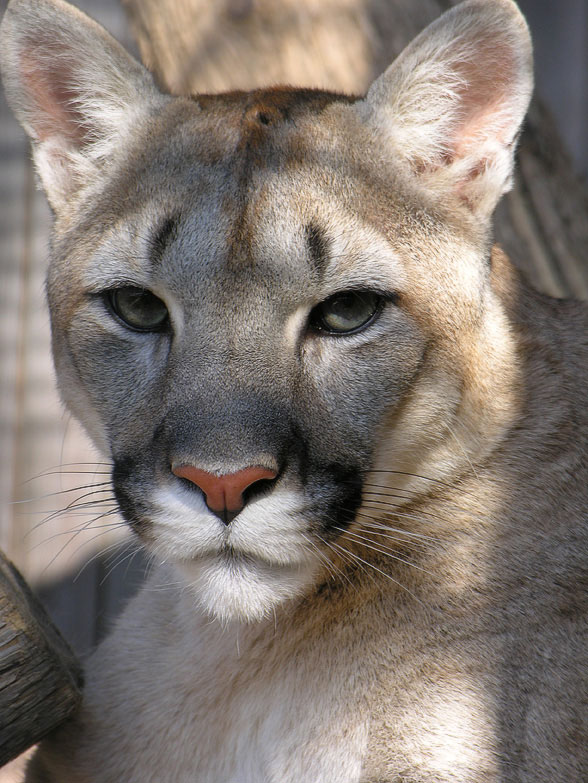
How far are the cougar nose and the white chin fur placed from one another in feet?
0.57

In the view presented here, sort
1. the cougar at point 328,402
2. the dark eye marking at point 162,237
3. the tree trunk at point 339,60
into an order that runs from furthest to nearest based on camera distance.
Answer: the tree trunk at point 339,60 → the dark eye marking at point 162,237 → the cougar at point 328,402

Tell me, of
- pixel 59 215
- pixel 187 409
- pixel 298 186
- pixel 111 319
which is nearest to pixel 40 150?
pixel 59 215

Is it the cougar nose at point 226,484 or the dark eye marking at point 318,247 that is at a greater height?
the dark eye marking at point 318,247

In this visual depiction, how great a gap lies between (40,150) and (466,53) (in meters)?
1.10

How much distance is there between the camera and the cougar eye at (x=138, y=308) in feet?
7.57

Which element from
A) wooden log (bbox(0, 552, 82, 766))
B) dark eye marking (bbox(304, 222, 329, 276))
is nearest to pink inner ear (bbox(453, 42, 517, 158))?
dark eye marking (bbox(304, 222, 329, 276))

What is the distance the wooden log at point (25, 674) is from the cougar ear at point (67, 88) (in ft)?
3.33

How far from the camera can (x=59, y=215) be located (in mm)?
2643

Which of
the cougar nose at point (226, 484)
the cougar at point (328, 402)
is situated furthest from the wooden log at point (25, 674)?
the cougar nose at point (226, 484)

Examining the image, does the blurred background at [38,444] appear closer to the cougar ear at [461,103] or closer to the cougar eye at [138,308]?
the cougar eye at [138,308]

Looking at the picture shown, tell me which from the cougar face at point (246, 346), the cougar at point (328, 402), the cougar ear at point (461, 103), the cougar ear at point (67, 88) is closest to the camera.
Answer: the cougar face at point (246, 346)

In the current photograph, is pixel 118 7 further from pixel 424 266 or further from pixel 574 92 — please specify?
pixel 424 266

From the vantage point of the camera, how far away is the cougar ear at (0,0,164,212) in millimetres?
2559

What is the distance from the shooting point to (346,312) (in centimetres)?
223
